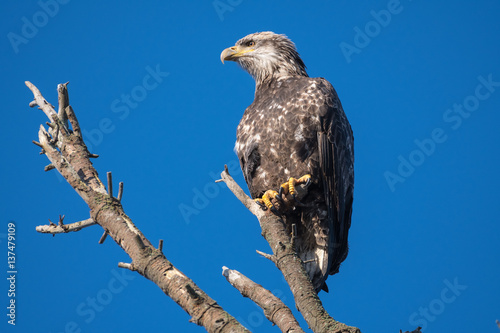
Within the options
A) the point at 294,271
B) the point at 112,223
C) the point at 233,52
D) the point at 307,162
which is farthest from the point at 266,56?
the point at 112,223

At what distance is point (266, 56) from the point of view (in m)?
7.74

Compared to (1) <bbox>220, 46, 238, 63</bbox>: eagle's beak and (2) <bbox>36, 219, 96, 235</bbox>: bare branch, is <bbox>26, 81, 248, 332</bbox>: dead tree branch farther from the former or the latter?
(1) <bbox>220, 46, 238, 63</bbox>: eagle's beak

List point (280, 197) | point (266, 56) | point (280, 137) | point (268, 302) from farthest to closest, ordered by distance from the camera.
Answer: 1. point (266, 56)
2. point (280, 137)
3. point (280, 197)
4. point (268, 302)

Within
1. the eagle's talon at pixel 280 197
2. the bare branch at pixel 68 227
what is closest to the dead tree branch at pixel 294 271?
A: the eagle's talon at pixel 280 197

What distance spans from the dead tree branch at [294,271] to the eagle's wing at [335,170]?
3.58ft

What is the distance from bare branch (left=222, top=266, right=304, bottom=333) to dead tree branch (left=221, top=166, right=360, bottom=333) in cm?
18

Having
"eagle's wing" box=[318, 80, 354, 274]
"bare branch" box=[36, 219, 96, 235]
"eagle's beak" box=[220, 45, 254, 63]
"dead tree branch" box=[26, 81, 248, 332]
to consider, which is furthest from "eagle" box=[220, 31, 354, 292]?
"bare branch" box=[36, 219, 96, 235]

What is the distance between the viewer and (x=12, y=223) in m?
7.58

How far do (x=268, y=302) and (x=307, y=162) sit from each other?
2300 mm

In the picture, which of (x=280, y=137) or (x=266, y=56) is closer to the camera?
(x=280, y=137)

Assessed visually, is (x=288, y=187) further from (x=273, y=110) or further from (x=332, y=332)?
(x=332, y=332)

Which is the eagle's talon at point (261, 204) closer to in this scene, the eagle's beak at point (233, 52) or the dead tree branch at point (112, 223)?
the dead tree branch at point (112, 223)

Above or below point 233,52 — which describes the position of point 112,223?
below

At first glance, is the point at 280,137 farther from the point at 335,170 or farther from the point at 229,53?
the point at 229,53
